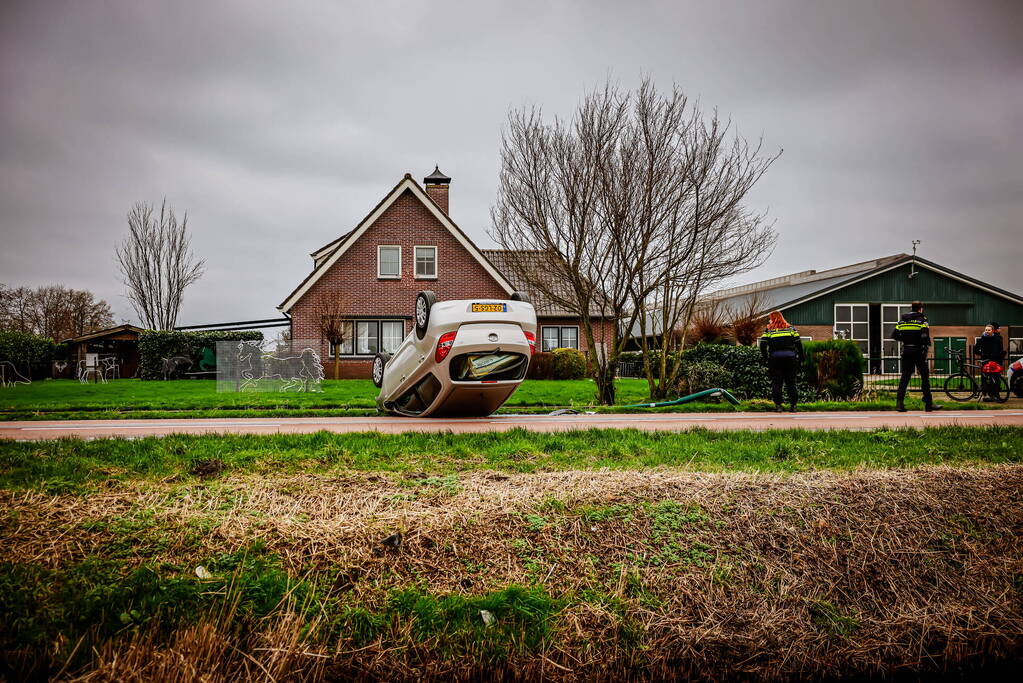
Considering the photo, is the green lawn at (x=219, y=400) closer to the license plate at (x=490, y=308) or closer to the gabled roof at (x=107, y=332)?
the license plate at (x=490, y=308)

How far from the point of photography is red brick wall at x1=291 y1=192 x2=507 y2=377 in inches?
1077

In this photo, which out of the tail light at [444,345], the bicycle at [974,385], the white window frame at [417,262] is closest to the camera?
the tail light at [444,345]

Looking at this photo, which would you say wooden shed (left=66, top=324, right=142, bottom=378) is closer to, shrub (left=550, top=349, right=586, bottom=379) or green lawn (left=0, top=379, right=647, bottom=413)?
green lawn (left=0, top=379, right=647, bottom=413)

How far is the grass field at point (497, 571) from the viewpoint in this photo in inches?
145

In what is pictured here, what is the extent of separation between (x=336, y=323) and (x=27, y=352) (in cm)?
1310

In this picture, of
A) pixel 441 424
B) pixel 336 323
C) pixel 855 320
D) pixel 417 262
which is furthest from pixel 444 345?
pixel 855 320

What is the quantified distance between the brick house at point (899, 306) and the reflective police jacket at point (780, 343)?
80.4 feet

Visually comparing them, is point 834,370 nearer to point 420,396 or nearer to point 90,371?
point 420,396

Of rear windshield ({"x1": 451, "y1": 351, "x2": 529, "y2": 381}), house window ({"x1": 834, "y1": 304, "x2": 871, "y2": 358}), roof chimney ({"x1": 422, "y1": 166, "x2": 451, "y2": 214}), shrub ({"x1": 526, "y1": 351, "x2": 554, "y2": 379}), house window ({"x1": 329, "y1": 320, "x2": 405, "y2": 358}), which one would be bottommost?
shrub ({"x1": 526, "y1": 351, "x2": 554, "y2": 379})

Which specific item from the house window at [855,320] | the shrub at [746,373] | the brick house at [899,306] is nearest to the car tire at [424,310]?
the shrub at [746,373]

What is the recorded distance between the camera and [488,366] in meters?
9.76

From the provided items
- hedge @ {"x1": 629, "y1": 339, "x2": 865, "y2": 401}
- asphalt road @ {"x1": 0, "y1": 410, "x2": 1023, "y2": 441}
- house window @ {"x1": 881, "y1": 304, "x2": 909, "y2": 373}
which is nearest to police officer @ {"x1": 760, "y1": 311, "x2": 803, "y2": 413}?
asphalt road @ {"x1": 0, "y1": 410, "x2": 1023, "y2": 441}

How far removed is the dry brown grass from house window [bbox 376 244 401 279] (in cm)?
2361

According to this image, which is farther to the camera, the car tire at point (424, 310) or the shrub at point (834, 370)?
the shrub at point (834, 370)
